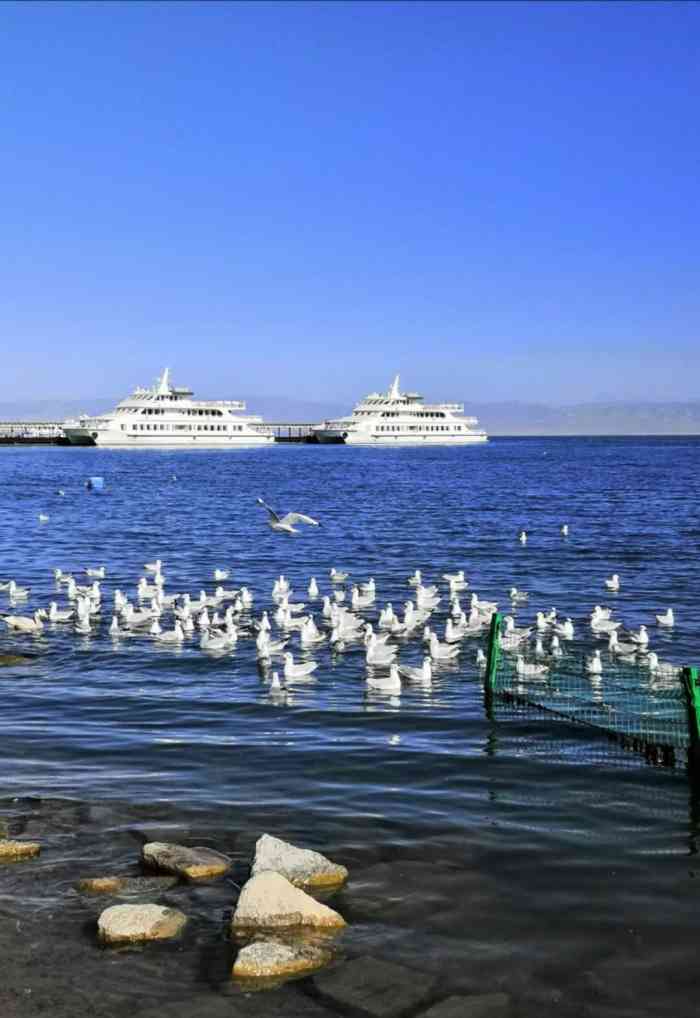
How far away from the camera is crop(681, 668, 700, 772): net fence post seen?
12523mm

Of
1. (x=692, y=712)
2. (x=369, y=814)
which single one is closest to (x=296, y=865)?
(x=369, y=814)

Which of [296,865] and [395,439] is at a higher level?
[395,439]

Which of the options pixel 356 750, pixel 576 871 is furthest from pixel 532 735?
pixel 576 871

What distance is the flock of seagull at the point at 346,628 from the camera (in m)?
19.2

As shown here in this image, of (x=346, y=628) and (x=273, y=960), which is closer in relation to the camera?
(x=273, y=960)

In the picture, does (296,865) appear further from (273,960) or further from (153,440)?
(153,440)

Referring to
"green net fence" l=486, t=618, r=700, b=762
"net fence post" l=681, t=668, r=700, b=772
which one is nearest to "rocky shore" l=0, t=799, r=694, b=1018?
"net fence post" l=681, t=668, r=700, b=772

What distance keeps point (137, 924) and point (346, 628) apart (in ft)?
44.7

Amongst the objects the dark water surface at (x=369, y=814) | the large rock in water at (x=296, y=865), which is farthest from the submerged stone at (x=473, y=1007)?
the large rock in water at (x=296, y=865)

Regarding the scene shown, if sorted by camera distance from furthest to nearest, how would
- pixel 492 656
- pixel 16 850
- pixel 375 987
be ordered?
pixel 492 656 → pixel 16 850 → pixel 375 987

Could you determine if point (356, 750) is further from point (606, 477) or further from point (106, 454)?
point (106, 454)

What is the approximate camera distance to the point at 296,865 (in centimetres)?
989

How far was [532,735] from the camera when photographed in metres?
15.4

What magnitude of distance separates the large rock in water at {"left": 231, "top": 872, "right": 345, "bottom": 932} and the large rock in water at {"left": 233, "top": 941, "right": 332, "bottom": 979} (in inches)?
14.8
